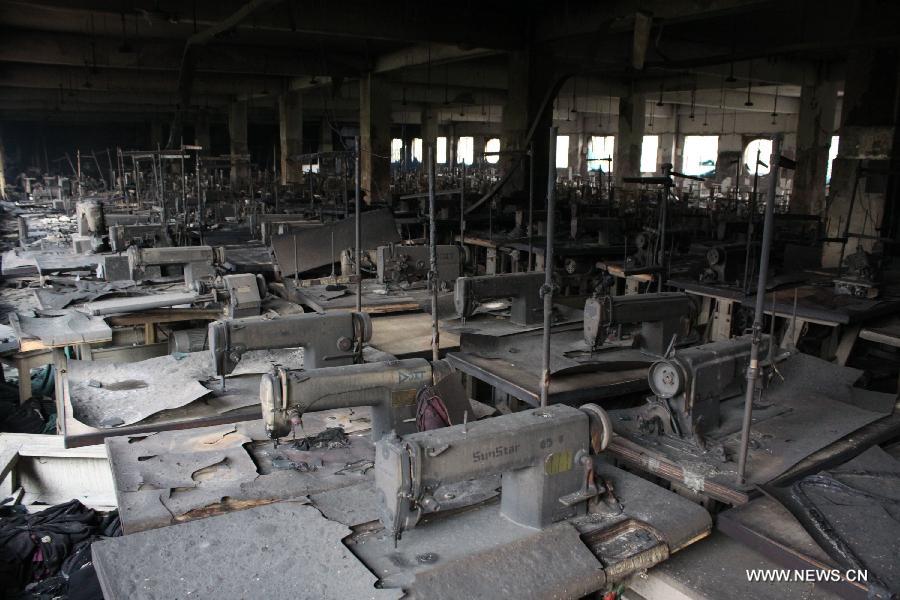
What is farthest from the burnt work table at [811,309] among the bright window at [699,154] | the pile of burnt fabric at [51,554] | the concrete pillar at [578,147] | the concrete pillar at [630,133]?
the bright window at [699,154]

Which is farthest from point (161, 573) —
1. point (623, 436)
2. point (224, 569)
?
point (623, 436)

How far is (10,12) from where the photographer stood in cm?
978

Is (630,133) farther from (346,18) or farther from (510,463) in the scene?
(510,463)

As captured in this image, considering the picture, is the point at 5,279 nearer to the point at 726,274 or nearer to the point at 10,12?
the point at 10,12

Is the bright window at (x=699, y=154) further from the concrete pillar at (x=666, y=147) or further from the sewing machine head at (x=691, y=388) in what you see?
the sewing machine head at (x=691, y=388)

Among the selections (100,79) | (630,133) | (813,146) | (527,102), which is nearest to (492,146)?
(630,133)

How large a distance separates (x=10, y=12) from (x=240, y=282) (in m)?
7.55

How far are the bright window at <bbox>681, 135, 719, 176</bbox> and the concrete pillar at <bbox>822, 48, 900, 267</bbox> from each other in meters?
17.3

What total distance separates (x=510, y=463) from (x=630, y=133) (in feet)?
51.5

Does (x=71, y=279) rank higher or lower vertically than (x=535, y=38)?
lower

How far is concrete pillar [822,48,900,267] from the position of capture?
714cm

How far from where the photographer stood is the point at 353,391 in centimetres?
273

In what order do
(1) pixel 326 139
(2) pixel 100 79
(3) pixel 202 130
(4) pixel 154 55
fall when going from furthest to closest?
(3) pixel 202 130, (1) pixel 326 139, (2) pixel 100 79, (4) pixel 154 55

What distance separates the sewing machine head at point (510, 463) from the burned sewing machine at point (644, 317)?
1.47 metres
